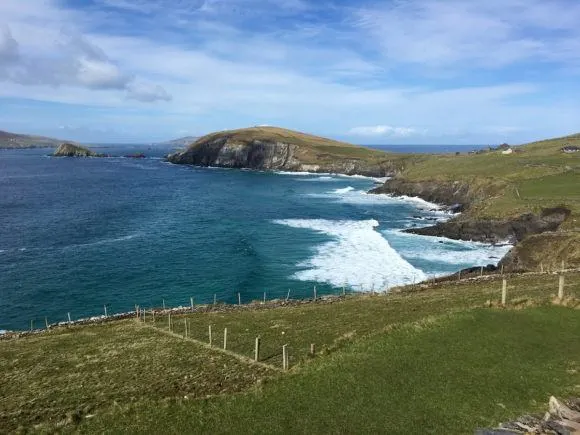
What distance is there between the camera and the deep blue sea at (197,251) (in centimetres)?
6506

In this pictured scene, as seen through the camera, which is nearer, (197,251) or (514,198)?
(197,251)

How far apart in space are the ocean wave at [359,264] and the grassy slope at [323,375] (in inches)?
1024

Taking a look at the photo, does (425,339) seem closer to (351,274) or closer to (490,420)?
(490,420)

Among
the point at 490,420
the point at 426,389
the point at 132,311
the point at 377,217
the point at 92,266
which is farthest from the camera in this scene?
the point at 377,217

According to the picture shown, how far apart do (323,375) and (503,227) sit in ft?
241

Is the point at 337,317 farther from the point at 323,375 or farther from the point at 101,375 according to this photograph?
the point at 101,375

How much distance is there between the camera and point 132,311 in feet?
192

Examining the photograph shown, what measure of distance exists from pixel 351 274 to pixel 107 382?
45.6 m

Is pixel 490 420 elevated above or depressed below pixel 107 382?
above

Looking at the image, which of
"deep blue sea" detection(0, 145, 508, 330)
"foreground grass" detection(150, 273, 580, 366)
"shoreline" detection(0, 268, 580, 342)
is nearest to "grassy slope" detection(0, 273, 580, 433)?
"foreground grass" detection(150, 273, 580, 366)

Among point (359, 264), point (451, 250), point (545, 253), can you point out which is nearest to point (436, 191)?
point (451, 250)

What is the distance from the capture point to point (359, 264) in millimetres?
75688

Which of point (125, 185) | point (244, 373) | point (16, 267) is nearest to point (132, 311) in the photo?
point (16, 267)

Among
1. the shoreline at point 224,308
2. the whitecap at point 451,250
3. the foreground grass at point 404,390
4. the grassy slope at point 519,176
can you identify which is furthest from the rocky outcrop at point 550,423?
the grassy slope at point 519,176
